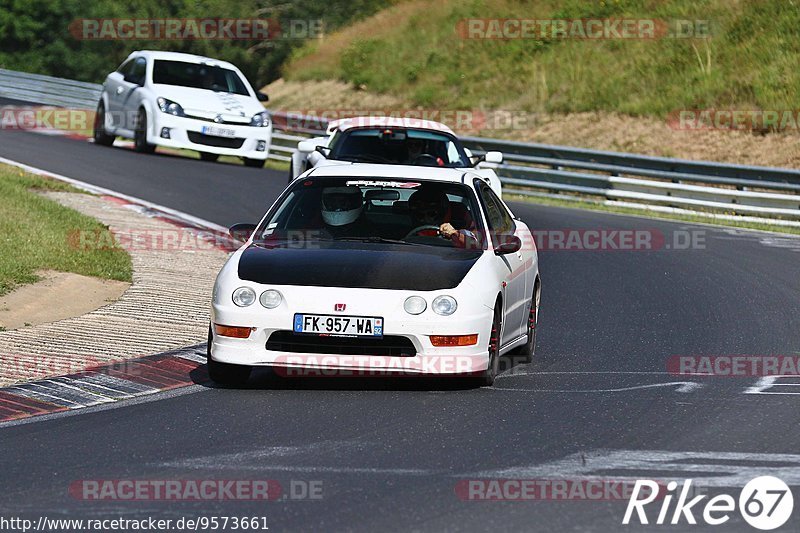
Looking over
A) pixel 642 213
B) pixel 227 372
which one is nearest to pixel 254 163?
pixel 642 213

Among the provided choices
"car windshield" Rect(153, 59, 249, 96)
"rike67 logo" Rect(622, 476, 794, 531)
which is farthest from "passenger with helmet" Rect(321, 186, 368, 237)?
"car windshield" Rect(153, 59, 249, 96)

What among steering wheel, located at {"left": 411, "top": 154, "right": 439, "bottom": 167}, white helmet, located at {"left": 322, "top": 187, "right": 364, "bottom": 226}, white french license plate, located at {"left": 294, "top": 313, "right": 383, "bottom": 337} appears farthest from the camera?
steering wheel, located at {"left": 411, "top": 154, "right": 439, "bottom": 167}

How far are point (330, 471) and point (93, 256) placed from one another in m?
7.93

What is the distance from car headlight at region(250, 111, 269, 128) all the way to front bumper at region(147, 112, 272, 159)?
0.24ft

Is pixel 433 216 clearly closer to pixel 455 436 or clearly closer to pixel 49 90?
pixel 455 436

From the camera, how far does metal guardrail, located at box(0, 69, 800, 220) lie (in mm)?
23266

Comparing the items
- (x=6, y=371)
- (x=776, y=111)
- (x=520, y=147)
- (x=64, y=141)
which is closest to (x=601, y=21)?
(x=776, y=111)

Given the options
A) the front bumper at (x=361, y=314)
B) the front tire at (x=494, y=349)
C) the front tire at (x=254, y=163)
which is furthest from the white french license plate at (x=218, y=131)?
the front bumper at (x=361, y=314)

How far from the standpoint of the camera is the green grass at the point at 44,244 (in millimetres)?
13172

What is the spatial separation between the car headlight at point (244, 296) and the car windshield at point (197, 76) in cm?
1738

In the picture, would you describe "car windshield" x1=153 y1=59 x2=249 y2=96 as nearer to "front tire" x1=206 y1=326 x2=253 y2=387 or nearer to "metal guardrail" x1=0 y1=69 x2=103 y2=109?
"metal guardrail" x1=0 y1=69 x2=103 y2=109

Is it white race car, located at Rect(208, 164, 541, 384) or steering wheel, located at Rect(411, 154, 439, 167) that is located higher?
steering wheel, located at Rect(411, 154, 439, 167)

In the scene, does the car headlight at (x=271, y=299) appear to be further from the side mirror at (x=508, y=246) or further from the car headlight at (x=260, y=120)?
the car headlight at (x=260, y=120)

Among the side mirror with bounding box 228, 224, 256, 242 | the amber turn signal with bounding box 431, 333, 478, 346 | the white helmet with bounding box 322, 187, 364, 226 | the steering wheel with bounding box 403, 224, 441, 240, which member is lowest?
the amber turn signal with bounding box 431, 333, 478, 346
